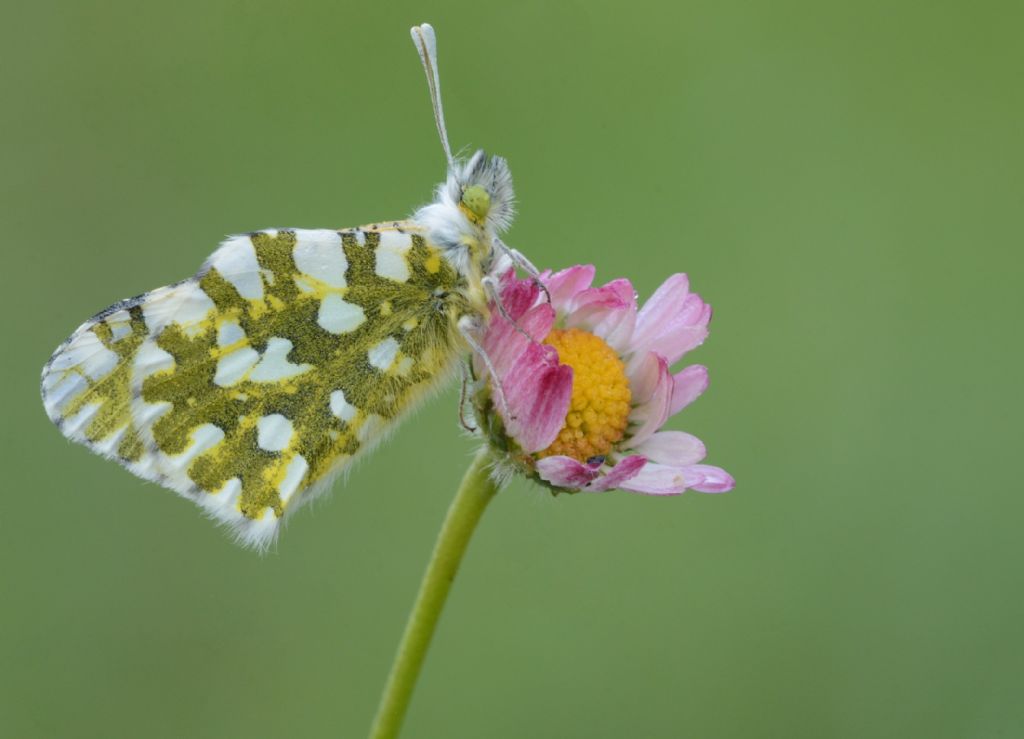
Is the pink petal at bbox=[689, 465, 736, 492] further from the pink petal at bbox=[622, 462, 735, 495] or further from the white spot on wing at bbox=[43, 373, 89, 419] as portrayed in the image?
the white spot on wing at bbox=[43, 373, 89, 419]

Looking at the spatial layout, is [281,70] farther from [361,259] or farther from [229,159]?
[361,259]

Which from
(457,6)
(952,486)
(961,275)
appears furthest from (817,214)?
(457,6)

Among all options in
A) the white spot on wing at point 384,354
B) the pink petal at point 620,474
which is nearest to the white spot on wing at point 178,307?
the white spot on wing at point 384,354

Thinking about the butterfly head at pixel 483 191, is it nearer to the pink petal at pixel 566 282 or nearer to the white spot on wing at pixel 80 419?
the pink petal at pixel 566 282

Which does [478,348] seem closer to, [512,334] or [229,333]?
[512,334]

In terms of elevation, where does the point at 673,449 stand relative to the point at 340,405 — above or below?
above

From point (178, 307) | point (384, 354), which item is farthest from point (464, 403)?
point (178, 307)

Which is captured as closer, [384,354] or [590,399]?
[590,399]
